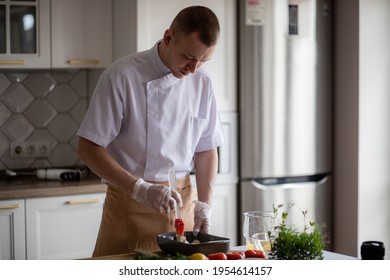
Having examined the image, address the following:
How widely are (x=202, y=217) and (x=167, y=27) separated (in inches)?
54.9

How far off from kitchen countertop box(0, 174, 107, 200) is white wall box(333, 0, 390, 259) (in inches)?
53.5

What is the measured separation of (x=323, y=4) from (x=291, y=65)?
1.30ft

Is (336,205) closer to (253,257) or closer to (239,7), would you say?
(239,7)

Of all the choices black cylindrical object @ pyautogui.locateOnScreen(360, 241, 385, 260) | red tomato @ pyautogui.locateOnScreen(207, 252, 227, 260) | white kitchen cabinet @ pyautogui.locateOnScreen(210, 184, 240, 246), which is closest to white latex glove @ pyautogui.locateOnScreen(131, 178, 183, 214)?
red tomato @ pyautogui.locateOnScreen(207, 252, 227, 260)

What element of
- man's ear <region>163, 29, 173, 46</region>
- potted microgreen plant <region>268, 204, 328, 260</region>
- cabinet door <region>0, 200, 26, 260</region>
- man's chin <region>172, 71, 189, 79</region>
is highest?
man's ear <region>163, 29, 173, 46</region>

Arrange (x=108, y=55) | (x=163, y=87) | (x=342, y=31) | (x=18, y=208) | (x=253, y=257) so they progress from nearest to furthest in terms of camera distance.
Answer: (x=253, y=257)
(x=163, y=87)
(x=18, y=208)
(x=108, y=55)
(x=342, y=31)

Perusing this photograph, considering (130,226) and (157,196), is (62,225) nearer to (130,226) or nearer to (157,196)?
(130,226)

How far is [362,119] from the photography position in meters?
3.86

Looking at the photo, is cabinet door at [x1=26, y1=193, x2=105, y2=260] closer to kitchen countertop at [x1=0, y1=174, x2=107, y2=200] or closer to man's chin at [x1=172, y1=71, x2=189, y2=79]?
kitchen countertop at [x1=0, y1=174, x2=107, y2=200]

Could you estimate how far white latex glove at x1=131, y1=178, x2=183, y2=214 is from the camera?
2234mm

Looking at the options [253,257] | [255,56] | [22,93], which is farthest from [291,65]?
[253,257]

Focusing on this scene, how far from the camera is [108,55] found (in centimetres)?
367

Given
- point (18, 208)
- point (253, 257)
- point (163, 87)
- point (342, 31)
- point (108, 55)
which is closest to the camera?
point (253, 257)

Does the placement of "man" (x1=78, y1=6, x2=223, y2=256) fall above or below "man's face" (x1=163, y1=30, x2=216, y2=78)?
below
